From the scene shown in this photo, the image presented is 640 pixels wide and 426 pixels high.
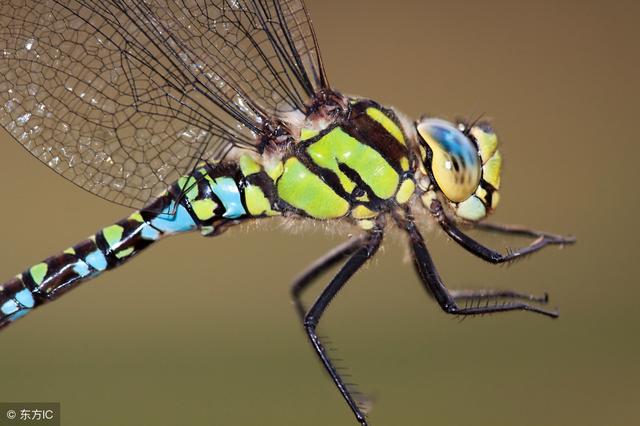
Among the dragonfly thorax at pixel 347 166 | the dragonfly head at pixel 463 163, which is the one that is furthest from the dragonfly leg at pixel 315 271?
the dragonfly head at pixel 463 163

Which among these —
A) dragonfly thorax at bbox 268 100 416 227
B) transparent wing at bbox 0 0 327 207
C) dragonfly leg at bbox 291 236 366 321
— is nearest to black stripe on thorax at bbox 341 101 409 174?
dragonfly thorax at bbox 268 100 416 227

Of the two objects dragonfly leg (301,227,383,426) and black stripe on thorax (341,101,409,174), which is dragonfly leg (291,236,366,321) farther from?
black stripe on thorax (341,101,409,174)

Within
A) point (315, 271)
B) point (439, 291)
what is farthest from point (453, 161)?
point (315, 271)

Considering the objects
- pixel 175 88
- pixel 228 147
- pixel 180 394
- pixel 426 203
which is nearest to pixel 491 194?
pixel 426 203

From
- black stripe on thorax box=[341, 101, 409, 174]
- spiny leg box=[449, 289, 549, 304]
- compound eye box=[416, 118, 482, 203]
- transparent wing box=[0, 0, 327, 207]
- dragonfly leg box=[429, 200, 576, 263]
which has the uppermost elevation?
transparent wing box=[0, 0, 327, 207]

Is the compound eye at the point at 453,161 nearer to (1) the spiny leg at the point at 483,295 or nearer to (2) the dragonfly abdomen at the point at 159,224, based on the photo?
(1) the spiny leg at the point at 483,295

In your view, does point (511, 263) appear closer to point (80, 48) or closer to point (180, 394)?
point (80, 48)

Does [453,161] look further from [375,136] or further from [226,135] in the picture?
[226,135]
